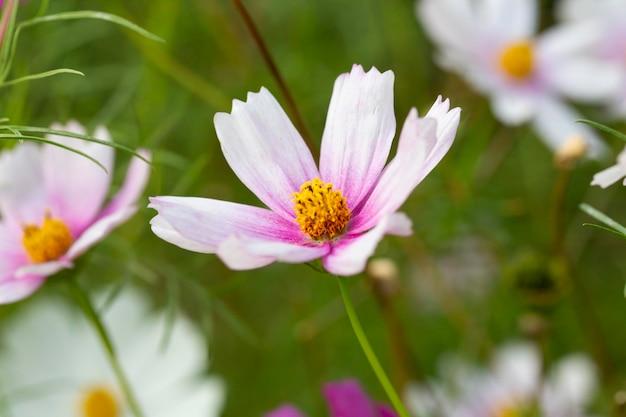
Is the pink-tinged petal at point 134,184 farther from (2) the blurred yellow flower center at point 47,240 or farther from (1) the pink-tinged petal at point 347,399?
(1) the pink-tinged petal at point 347,399

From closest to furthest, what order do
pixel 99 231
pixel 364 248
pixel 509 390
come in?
pixel 364 248
pixel 99 231
pixel 509 390

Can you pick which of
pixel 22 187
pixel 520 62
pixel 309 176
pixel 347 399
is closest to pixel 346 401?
pixel 347 399

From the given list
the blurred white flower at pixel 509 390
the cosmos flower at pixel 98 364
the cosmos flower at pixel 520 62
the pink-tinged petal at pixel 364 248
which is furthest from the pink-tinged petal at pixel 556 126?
the pink-tinged petal at pixel 364 248

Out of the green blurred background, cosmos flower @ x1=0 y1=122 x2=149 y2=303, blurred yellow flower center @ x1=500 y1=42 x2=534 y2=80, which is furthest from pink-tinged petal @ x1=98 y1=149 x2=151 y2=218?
blurred yellow flower center @ x1=500 y1=42 x2=534 y2=80

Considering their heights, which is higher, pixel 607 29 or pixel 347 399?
pixel 607 29

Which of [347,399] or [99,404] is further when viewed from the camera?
[99,404]

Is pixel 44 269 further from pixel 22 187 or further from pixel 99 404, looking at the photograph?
pixel 99 404

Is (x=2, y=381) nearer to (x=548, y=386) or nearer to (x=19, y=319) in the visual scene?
(x=19, y=319)

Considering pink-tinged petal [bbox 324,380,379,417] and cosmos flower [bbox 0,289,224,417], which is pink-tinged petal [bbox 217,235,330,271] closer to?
pink-tinged petal [bbox 324,380,379,417]
